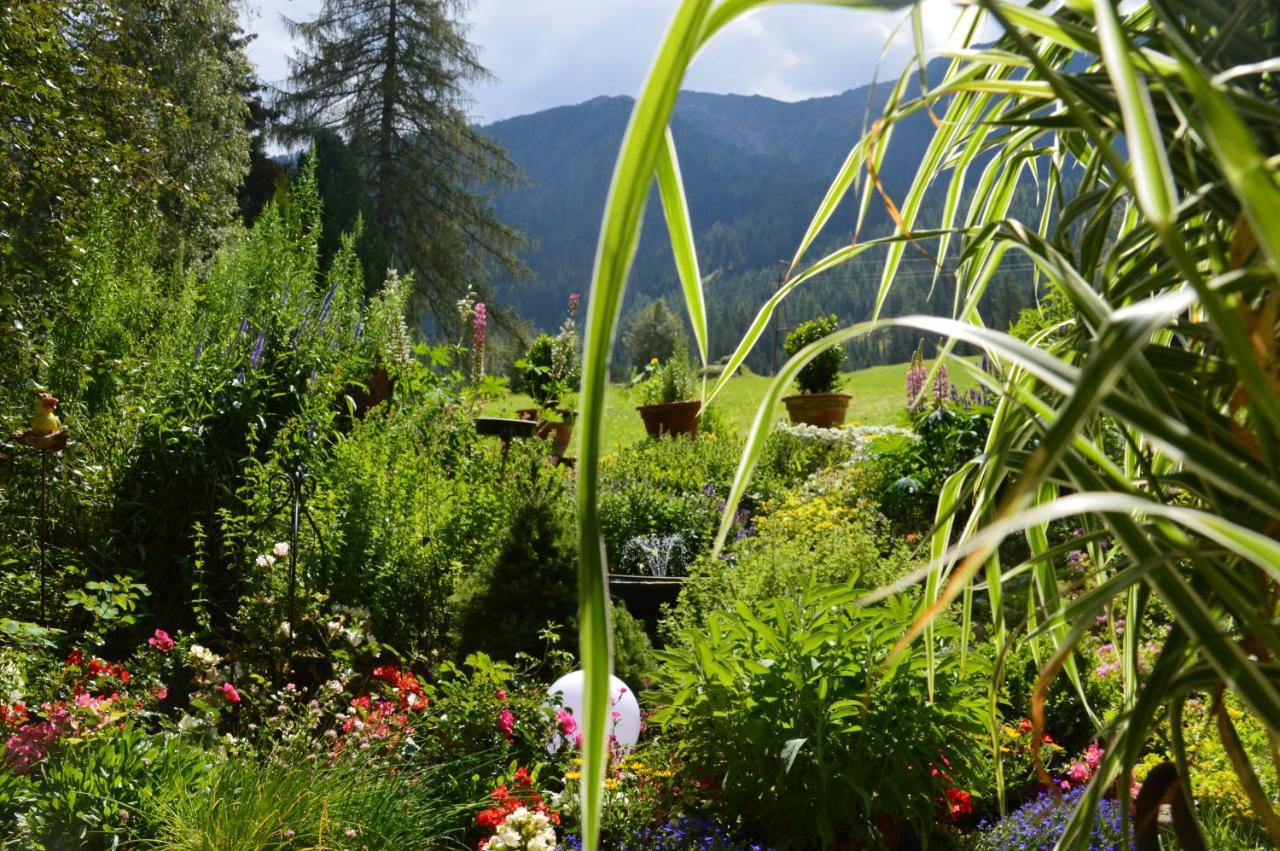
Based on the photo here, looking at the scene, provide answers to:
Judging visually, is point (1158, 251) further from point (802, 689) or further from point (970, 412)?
point (970, 412)

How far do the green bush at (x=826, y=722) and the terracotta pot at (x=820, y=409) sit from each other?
7.14 metres

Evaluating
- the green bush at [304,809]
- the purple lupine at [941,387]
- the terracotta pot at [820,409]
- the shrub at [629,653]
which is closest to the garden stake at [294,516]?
the green bush at [304,809]

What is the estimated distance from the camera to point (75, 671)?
9.06ft

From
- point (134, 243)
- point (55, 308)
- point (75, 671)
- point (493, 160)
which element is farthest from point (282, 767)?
point (493, 160)

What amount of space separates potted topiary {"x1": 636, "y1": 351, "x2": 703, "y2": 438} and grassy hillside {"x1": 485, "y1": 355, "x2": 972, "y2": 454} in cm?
38

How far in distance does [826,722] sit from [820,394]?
753cm

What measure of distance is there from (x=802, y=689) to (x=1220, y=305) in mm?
2020

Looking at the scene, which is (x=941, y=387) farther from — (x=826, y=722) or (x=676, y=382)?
(x=826, y=722)

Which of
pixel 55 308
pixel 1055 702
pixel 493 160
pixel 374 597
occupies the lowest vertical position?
pixel 1055 702

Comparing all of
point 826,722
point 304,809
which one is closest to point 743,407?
point 826,722

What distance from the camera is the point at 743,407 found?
40.9ft

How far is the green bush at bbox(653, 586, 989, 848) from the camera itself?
88.6 inches

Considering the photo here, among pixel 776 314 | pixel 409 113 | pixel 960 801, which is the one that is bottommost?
pixel 960 801

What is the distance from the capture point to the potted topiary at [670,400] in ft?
31.9
